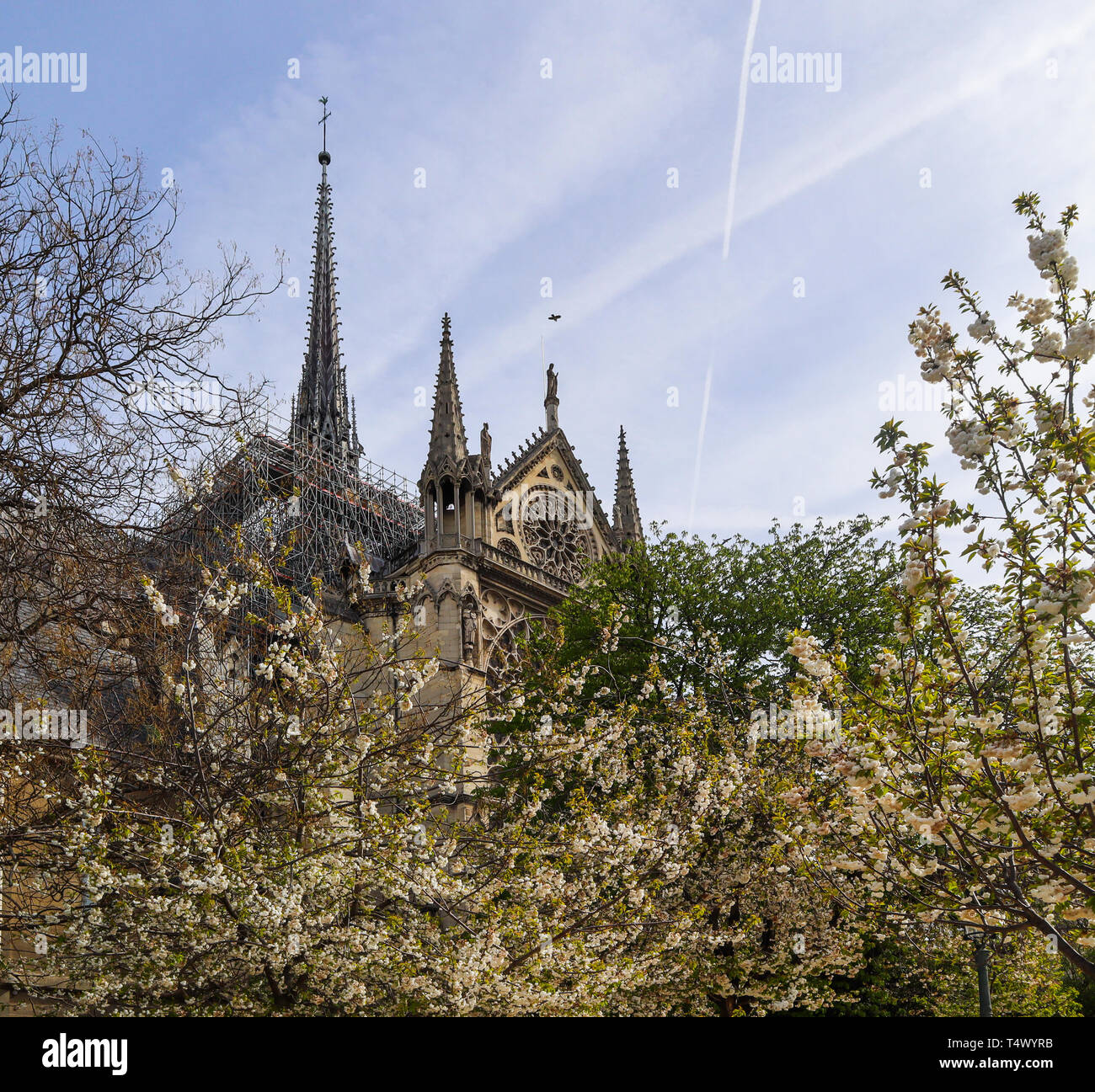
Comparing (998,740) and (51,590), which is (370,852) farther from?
(998,740)

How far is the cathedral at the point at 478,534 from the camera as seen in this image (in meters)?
33.8

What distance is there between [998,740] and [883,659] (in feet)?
7.59

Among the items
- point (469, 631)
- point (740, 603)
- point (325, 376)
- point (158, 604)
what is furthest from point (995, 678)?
point (325, 376)

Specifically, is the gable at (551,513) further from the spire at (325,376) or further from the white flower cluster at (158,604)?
the white flower cluster at (158,604)

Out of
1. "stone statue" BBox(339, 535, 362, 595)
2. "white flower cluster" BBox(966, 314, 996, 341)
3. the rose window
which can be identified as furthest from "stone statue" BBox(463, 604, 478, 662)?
"white flower cluster" BBox(966, 314, 996, 341)

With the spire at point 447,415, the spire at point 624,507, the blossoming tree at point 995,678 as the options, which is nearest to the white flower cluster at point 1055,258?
the blossoming tree at point 995,678

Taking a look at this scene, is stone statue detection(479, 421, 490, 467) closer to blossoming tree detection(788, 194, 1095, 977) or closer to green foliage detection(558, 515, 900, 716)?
green foliage detection(558, 515, 900, 716)

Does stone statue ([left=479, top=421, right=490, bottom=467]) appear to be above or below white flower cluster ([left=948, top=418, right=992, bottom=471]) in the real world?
above

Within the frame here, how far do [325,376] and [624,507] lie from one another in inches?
804

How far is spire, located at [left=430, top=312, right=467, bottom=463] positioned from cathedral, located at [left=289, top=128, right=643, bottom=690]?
42mm

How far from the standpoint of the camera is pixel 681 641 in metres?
23.9

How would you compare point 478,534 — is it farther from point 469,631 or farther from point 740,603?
point 740,603

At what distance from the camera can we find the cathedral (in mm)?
33844

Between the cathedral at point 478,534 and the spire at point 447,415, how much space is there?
1.7 inches
